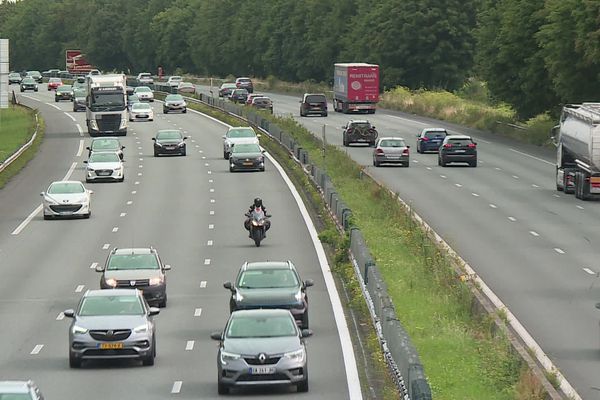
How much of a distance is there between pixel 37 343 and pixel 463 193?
34118 mm

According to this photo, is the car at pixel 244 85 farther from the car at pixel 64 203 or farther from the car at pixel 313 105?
the car at pixel 64 203

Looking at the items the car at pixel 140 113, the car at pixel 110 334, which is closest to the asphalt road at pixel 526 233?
the car at pixel 110 334

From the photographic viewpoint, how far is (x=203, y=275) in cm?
4059

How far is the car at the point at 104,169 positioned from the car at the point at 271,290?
3723 cm

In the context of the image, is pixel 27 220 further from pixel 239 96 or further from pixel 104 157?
pixel 239 96

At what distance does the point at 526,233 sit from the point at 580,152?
39.3 ft

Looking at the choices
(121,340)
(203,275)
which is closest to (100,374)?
(121,340)

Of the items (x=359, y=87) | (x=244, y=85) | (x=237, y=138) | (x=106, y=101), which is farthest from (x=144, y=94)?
(x=237, y=138)

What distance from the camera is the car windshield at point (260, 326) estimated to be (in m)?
24.4

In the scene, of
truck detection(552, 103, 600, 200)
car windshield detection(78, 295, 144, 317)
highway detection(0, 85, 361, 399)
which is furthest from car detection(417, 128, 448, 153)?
car windshield detection(78, 295, 144, 317)

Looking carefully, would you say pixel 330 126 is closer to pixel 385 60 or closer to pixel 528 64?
pixel 528 64

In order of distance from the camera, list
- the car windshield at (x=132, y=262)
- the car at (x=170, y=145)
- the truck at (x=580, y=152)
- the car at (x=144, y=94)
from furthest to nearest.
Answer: the car at (x=144, y=94) < the car at (x=170, y=145) < the truck at (x=580, y=152) < the car windshield at (x=132, y=262)

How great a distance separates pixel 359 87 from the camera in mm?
117000

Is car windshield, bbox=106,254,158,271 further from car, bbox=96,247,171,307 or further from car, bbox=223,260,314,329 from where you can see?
car, bbox=223,260,314,329
